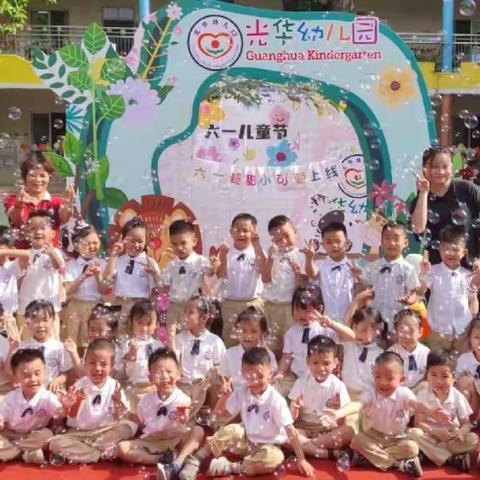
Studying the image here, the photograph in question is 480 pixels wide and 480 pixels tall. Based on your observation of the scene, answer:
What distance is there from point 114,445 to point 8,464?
20.5 inches

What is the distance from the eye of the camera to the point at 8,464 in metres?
3.66

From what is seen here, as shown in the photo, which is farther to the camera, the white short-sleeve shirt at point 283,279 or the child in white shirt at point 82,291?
the child in white shirt at point 82,291

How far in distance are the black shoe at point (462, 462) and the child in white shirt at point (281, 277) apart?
3.99ft

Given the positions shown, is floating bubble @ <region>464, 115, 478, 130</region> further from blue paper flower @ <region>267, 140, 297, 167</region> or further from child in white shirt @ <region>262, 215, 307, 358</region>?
child in white shirt @ <region>262, 215, 307, 358</region>

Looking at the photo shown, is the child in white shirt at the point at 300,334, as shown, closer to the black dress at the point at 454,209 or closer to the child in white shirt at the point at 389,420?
the child in white shirt at the point at 389,420

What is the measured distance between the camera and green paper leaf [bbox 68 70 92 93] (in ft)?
18.4

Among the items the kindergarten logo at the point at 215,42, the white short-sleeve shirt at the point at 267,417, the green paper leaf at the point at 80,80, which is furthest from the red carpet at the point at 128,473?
the kindergarten logo at the point at 215,42

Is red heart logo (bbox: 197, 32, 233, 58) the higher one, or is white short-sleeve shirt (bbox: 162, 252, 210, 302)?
red heart logo (bbox: 197, 32, 233, 58)

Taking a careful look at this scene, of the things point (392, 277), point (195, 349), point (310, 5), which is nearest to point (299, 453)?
point (195, 349)

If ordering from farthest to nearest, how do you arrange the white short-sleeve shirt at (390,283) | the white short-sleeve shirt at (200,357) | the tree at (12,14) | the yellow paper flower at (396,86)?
the tree at (12,14), the yellow paper flower at (396,86), the white short-sleeve shirt at (390,283), the white short-sleeve shirt at (200,357)

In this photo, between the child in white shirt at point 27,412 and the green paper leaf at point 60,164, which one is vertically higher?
the green paper leaf at point 60,164

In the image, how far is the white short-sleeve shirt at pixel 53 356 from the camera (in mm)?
4043

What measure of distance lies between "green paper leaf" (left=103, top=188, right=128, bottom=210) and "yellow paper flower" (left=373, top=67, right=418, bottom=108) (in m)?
2.04

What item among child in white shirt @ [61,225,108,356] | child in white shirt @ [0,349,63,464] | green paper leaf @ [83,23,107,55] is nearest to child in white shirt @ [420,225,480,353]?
child in white shirt @ [61,225,108,356]
